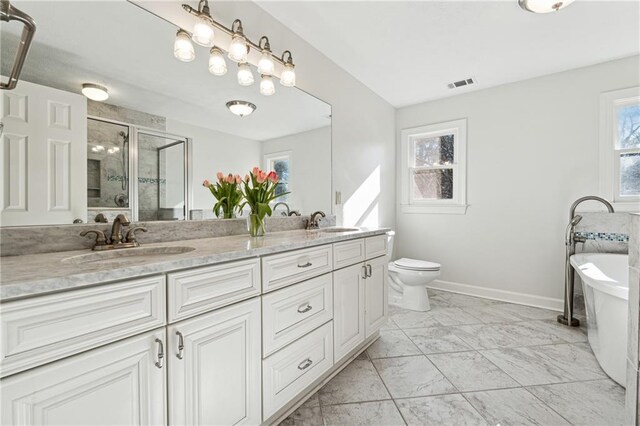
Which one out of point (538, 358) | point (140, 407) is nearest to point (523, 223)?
point (538, 358)

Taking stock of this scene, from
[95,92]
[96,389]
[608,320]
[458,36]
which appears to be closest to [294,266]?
[96,389]

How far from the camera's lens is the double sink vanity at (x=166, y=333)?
0.67 m

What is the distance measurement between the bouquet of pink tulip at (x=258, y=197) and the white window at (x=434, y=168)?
2416 millimetres

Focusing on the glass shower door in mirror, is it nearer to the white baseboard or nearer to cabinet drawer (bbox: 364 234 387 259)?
cabinet drawer (bbox: 364 234 387 259)

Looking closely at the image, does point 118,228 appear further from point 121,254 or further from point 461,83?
point 461,83

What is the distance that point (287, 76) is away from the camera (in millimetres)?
1980

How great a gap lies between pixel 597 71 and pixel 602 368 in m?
2.59

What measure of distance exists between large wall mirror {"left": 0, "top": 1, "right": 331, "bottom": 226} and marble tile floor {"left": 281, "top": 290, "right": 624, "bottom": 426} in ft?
4.43

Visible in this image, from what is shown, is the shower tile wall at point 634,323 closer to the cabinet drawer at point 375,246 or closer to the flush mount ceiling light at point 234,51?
the cabinet drawer at point 375,246

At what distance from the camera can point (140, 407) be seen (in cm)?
85

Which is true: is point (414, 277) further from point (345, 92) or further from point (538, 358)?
point (345, 92)

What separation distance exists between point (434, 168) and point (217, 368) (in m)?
3.30

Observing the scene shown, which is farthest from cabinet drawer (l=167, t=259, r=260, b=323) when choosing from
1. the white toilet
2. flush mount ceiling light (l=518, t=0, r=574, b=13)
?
flush mount ceiling light (l=518, t=0, r=574, b=13)

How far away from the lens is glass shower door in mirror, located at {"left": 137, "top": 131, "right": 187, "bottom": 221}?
1.39 metres
